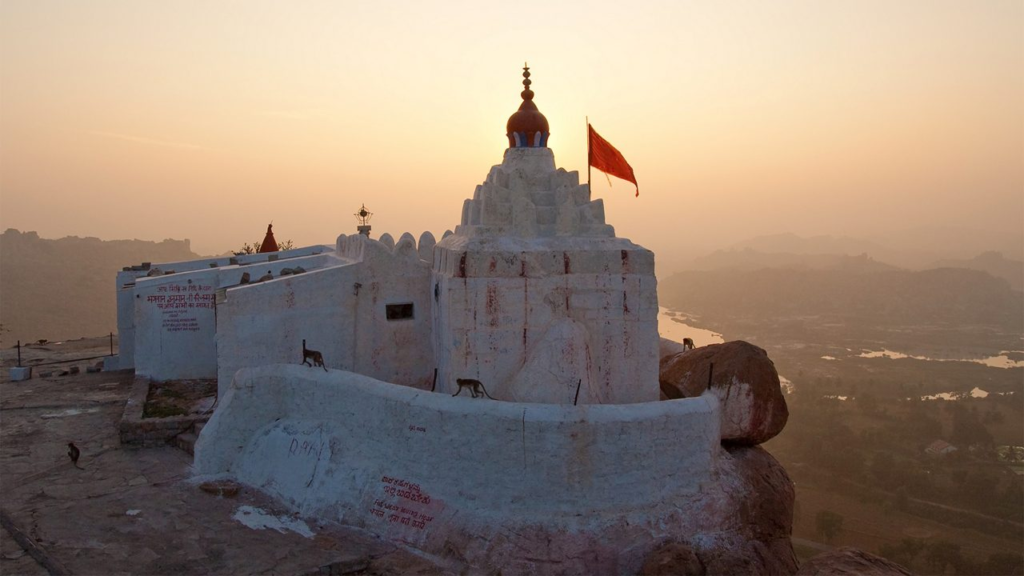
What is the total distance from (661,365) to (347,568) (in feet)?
24.4

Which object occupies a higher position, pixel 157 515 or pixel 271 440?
pixel 271 440

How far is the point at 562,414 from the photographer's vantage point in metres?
10.1

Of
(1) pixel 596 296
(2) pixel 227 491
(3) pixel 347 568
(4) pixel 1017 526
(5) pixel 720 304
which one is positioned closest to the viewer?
(3) pixel 347 568

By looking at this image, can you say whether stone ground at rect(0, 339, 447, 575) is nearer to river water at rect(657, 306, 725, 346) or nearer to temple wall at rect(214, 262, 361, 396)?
temple wall at rect(214, 262, 361, 396)

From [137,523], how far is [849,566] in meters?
10.3

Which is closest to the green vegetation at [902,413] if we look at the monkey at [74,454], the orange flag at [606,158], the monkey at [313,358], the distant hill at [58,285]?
the orange flag at [606,158]

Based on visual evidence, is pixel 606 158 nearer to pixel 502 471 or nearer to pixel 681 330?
pixel 502 471

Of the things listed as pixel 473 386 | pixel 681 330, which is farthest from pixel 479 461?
pixel 681 330

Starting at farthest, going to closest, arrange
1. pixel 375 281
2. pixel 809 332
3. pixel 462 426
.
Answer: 1. pixel 809 332
2. pixel 375 281
3. pixel 462 426

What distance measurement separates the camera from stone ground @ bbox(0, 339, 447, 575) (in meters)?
9.46

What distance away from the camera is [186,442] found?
13.2 meters

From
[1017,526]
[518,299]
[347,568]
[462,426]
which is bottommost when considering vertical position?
[1017,526]

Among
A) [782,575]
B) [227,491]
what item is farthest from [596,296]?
[227,491]

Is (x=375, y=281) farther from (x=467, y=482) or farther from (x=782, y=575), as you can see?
(x=782, y=575)
